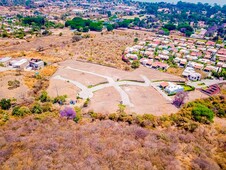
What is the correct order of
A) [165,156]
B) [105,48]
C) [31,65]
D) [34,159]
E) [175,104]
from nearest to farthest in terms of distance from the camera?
[34,159]
[165,156]
[175,104]
[31,65]
[105,48]

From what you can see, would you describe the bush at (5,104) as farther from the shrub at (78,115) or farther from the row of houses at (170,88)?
the row of houses at (170,88)

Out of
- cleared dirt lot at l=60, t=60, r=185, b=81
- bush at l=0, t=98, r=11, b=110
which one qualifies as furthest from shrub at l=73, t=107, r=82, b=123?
cleared dirt lot at l=60, t=60, r=185, b=81

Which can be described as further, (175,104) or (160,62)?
(160,62)

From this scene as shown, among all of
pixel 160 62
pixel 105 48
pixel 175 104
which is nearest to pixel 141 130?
pixel 175 104

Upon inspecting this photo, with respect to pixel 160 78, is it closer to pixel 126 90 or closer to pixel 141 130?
pixel 126 90

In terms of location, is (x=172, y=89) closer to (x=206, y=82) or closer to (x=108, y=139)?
(x=206, y=82)

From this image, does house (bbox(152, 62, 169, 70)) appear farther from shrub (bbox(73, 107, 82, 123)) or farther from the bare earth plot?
shrub (bbox(73, 107, 82, 123))
